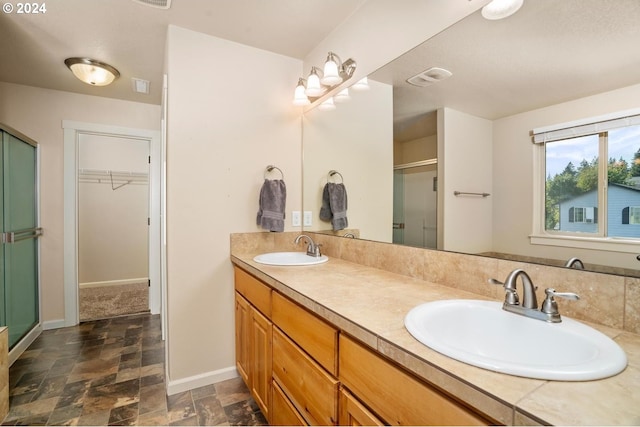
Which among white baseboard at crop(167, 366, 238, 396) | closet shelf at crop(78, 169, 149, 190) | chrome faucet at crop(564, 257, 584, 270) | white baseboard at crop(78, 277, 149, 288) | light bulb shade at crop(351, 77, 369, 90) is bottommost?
white baseboard at crop(167, 366, 238, 396)

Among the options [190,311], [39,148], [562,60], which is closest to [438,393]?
[562,60]

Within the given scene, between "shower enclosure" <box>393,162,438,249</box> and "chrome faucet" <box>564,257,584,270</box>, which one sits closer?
"chrome faucet" <box>564,257,584,270</box>

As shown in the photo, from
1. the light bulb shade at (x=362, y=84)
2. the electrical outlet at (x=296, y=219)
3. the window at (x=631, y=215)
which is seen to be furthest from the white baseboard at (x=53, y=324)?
the window at (x=631, y=215)

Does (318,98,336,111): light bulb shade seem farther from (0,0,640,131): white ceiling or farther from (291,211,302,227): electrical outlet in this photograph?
(291,211,302,227): electrical outlet

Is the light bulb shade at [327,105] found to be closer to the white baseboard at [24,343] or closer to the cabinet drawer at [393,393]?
the cabinet drawer at [393,393]

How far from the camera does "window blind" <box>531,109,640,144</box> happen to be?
794 millimetres

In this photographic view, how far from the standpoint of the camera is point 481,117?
45.5 inches

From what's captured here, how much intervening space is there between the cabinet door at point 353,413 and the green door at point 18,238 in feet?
8.81

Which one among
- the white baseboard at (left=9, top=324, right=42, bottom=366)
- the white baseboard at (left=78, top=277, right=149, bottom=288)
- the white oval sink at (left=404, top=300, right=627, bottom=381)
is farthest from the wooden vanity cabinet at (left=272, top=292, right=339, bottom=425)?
the white baseboard at (left=78, top=277, right=149, bottom=288)

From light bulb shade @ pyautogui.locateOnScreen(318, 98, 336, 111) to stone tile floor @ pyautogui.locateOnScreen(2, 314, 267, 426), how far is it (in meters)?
1.93

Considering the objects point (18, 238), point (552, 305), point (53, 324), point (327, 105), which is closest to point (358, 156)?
point (327, 105)

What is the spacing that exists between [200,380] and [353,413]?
1.46m

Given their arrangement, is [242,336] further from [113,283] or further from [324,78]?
[113,283]

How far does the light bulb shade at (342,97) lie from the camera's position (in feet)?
6.21
